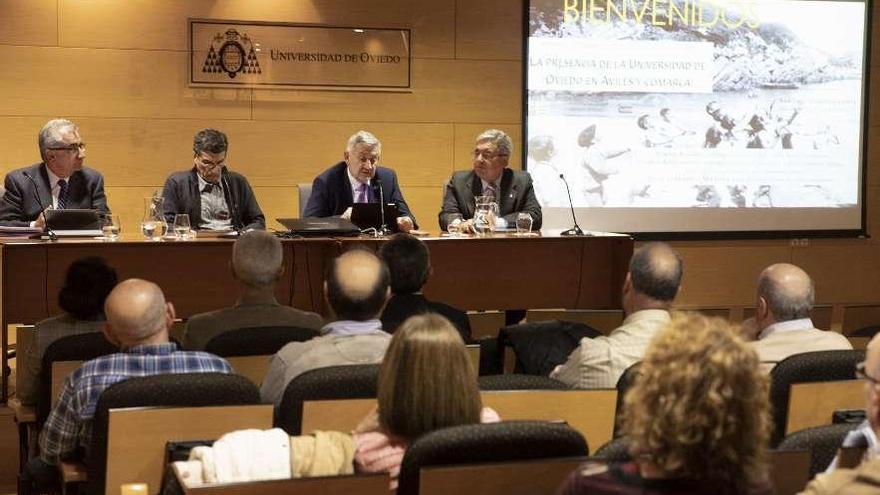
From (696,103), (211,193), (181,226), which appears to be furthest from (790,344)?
(696,103)

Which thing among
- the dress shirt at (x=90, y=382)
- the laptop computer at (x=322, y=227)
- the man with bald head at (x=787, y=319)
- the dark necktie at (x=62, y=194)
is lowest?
the dress shirt at (x=90, y=382)

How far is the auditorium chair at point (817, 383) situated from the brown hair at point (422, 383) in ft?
3.92

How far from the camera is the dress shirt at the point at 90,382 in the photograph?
3271 mm

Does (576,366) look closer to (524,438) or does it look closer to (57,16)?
(524,438)

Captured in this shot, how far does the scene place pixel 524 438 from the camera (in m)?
2.41

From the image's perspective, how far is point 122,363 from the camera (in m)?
3.35

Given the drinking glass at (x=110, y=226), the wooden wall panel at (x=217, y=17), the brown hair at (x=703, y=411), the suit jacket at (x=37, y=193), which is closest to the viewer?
the brown hair at (x=703, y=411)

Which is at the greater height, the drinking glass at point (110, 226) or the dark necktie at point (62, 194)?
the dark necktie at point (62, 194)

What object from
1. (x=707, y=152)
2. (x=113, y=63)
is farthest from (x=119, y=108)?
(x=707, y=152)

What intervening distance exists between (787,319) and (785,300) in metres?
0.08

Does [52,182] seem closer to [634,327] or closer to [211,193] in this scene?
[211,193]

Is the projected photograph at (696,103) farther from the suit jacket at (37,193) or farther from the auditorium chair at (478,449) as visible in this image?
the auditorium chair at (478,449)

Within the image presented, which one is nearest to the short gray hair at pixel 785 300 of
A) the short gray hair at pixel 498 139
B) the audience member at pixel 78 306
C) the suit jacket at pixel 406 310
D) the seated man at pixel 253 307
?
the suit jacket at pixel 406 310

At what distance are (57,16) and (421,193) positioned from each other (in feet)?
9.31
